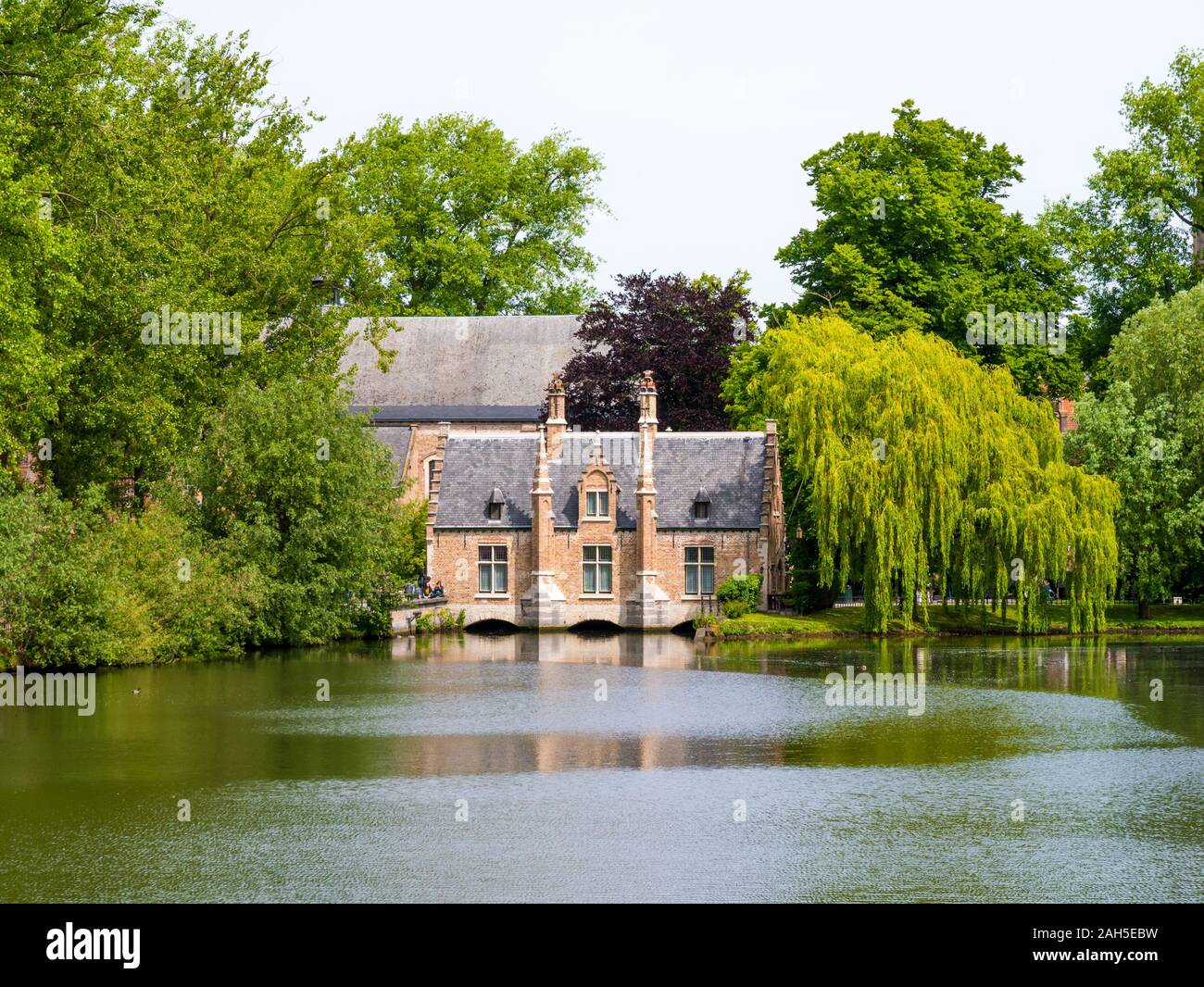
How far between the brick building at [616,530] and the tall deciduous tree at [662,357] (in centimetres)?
673

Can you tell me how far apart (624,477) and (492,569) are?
5058 mm

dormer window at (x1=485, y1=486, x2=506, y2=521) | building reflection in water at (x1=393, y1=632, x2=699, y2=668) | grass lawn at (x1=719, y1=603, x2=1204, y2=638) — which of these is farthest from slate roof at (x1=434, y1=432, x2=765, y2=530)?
grass lawn at (x1=719, y1=603, x2=1204, y2=638)

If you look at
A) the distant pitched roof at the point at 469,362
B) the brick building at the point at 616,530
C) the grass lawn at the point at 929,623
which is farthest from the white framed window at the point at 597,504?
the distant pitched roof at the point at 469,362

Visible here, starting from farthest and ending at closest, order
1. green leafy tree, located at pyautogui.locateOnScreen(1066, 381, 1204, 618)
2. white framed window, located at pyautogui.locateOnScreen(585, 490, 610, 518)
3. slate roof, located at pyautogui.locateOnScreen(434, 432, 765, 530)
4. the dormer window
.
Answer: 1. the dormer window
2. white framed window, located at pyautogui.locateOnScreen(585, 490, 610, 518)
3. slate roof, located at pyautogui.locateOnScreen(434, 432, 765, 530)
4. green leafy tree, located at pyautogui.locateOnScreen(1066, 381, 1204, 618)

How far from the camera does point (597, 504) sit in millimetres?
49312

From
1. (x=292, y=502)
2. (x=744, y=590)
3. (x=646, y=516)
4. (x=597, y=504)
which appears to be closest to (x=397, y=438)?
(x=597, y=504)

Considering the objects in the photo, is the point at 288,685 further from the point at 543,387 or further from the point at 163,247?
the point at 543,387

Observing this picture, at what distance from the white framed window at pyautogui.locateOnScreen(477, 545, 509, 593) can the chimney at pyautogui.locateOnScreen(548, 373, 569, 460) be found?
357 centimetres

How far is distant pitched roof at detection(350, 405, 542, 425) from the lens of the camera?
210 ft

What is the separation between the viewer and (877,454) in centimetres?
4250

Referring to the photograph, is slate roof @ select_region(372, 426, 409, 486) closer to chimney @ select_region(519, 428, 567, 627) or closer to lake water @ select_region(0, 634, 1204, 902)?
chimney @ select_region(519, 428, 567, 627)

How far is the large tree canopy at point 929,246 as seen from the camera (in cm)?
5016

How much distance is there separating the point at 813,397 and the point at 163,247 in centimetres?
1781

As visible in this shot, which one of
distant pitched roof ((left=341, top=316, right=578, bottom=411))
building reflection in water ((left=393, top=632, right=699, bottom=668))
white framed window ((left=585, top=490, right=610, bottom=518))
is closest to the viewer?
building reflection in water ((left=393, top=632, right=699, bottom=668))
